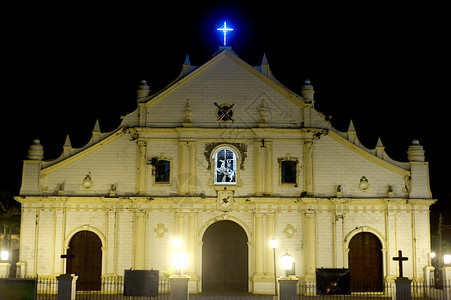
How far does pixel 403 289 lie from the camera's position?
26.4 m

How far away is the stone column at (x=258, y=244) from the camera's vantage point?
31.7 meters

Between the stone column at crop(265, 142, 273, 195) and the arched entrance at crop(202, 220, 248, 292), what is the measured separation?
8.37 ft

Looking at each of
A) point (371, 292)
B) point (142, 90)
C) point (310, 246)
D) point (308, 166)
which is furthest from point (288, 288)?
point (142, 90)

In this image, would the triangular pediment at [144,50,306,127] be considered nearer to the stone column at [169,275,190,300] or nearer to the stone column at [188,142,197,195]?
the stone column at [188,142,197,195]

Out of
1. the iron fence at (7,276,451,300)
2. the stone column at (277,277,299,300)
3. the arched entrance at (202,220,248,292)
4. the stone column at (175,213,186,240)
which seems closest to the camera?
the stone column at (277,277,299,300)

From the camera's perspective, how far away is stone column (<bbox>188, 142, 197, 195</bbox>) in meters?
32.3

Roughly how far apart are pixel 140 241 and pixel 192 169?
15.2 ft

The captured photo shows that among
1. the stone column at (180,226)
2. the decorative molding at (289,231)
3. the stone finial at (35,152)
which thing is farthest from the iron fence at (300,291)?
the stone finial at (35,152)

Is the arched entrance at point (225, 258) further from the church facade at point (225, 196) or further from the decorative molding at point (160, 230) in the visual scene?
the decorative molding at point (160, 230)

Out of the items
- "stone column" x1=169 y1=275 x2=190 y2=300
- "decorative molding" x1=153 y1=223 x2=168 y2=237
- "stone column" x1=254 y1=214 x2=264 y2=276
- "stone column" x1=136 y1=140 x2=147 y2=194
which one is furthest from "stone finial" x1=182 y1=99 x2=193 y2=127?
"stone column" x1=169 y1=275 x2=190 y2=300

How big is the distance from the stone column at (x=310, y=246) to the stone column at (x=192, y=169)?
20.1 feet

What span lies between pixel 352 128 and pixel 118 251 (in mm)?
14137

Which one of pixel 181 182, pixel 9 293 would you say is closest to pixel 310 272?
pixel 181 182

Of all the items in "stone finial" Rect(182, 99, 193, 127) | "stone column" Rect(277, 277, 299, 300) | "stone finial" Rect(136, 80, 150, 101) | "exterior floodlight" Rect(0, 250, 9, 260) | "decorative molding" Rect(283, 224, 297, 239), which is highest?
"stone finial" Rect(136, 80, 150, 101)
